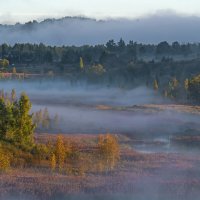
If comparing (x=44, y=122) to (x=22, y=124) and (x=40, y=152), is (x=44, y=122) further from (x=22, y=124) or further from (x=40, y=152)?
(x=40, y=152)

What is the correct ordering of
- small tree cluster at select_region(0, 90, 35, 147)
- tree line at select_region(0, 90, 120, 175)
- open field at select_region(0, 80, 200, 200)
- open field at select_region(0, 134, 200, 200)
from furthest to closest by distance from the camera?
small tree cluster at select_region(0, 90, 35, 147), tree line at select_region(0, 90, 120, 175), open field at select_region(0, 80, 200, 200), open field at select_region(0, 134, 200, 200)

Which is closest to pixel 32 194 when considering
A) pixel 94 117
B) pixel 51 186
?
pixel 51 186

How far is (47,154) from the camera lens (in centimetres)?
5562

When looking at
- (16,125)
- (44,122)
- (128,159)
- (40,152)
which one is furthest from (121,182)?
(44,122)

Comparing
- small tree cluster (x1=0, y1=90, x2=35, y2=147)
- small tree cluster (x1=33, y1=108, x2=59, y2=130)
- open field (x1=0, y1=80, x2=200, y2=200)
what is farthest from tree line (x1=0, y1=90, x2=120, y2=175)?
small tree cluster (x1=33, y1=108, x2=59, y2=130)

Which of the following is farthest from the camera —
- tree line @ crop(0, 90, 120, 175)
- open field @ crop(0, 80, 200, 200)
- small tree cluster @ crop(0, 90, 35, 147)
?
small tree cluster @ crop(0, 90, 35, 147)

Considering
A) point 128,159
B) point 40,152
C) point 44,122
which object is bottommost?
point 44,122

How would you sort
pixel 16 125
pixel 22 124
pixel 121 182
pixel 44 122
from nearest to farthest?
1. pixel 121 182
2. pixel 16 125
3. pixel 22 124
4. pixel 44 122

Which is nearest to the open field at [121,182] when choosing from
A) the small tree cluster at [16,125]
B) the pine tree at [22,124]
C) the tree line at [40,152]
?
the tree line at [40,152]

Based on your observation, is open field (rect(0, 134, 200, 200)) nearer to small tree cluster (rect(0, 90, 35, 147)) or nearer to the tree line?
the tree line

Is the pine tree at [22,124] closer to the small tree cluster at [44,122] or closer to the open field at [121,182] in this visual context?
the open field at [121,182]

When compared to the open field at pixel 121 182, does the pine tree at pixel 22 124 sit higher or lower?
higher

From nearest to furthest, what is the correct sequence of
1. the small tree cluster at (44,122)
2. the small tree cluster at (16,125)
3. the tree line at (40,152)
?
the tree line at (40,152)
the small tree cluster at (16,125)
the small tree cluster at (44,122)

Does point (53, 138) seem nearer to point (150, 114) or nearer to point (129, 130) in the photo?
point (129, 130)
